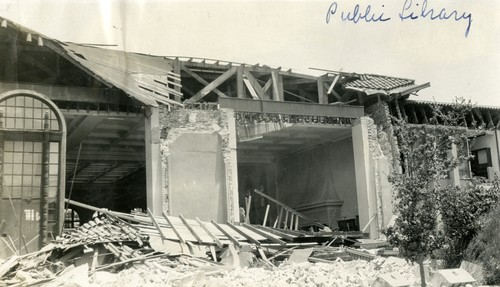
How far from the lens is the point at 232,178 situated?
63.8 ft

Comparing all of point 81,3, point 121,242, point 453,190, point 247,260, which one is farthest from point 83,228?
point 453,190

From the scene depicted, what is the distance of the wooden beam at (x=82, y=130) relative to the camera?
61.9 ft

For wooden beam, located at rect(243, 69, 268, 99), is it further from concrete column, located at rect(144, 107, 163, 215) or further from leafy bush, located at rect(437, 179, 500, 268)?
leafy bush, located at rect(437, 179, 500, 268)

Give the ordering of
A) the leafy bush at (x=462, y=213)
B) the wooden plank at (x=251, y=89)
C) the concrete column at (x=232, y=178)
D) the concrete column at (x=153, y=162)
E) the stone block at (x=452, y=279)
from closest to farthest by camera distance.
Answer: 1. the stone block at (x=452, y=279)
2. the leafy bush at (x=462, y=213)
3. the concrete column at (x=153, y=162)
4. the concrete column at (x=232, y=178)
5. the wooden plank at (x=251, y=89)

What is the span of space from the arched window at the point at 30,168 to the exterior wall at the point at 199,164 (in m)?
3.74

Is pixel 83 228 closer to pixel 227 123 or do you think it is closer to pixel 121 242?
pixel 121 242

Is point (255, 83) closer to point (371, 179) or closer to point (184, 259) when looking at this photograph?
point (371, 179)

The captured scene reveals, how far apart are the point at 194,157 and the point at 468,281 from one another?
33.5ft

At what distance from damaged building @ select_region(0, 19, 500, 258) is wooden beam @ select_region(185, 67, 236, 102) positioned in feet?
0.17

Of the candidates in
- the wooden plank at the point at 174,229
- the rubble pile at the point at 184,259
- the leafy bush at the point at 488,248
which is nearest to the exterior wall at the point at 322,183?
the rubble pile at the point at 184,259

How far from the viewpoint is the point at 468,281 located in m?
11.9

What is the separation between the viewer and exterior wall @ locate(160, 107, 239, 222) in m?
18.6

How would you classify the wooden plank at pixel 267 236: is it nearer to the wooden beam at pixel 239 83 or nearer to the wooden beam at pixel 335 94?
the wooden beam at pixel 239 83

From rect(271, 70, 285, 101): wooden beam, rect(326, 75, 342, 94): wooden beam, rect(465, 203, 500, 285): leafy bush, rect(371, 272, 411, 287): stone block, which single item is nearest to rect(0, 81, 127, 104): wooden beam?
rect(271, 70, 285, 101): wooden beam
